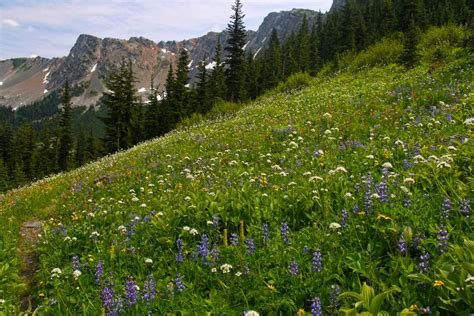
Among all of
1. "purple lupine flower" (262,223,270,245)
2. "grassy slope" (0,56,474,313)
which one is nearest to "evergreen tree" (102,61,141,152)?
"grassy slope" (0,56,474,313)

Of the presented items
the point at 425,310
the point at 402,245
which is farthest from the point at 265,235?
the point at 425,310

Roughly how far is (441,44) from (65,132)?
67.1 meters

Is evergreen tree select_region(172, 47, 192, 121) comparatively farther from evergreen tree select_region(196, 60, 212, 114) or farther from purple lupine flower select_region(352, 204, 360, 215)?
purple lupine flower select_region(352, 204, 360, 215)

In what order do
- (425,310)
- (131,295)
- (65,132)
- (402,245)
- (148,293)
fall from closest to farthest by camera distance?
(425,310) → (402,245) → (131,295) → (148,293) → (65,132)

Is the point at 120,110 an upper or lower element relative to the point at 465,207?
lower

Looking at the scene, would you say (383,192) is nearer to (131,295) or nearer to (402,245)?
(402,245)

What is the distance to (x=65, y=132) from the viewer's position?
7100cm

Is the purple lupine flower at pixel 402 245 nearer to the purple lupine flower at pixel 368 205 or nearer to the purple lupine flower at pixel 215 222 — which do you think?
the purple lupine flower at pixel 368 205

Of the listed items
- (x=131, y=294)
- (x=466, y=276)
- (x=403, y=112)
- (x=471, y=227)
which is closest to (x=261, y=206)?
(x=131, y=294)

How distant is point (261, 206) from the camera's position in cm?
557

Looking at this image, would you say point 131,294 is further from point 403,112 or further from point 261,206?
point 403,112

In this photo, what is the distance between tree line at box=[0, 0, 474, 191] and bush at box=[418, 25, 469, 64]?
1658cm

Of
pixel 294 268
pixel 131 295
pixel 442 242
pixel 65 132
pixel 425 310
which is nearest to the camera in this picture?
pixel 425 310

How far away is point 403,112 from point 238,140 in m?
5.20
